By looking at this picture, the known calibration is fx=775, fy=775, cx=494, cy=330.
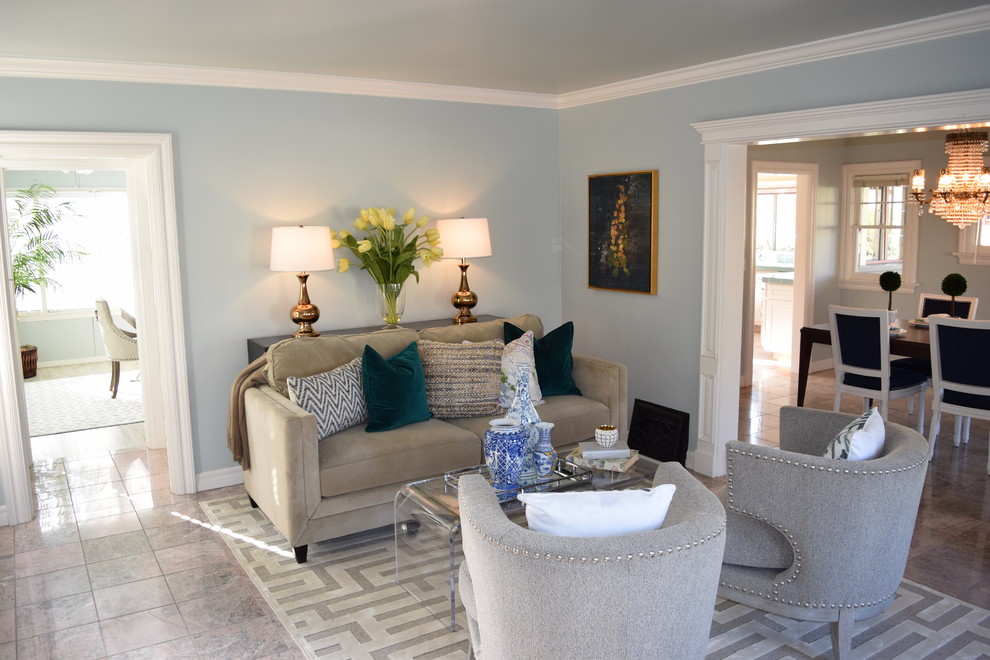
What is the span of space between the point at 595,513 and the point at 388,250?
3.02 m

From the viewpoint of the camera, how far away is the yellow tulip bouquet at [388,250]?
182 inches

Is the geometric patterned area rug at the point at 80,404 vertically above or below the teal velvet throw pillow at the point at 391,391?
below

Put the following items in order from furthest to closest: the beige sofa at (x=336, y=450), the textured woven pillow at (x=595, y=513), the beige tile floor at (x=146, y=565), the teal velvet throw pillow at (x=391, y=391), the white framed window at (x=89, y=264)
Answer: the white framed window at (x=89, y=264) < the teal velvet throw pillow at (x=391, y=391) < the beige sofa at (x=336, y=450) < the beige tile floor at (x=146, y=565) < the textured woven pillow at (x=595, y=513)

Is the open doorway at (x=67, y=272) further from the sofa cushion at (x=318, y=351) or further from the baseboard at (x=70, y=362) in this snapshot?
the sofa cushion at (x=318, y=351)

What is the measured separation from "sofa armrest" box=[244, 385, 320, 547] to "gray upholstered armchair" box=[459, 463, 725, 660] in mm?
1556

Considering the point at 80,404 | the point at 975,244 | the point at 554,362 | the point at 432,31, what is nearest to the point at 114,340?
the point at 80,404

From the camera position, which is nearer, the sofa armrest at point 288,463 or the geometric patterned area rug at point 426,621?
the geometric patterned area rug at point 426,621

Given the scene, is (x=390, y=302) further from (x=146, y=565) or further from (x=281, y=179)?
(x=146, y=565)

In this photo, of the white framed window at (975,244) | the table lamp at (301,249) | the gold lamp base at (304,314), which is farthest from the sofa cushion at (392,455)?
the white framed window at (975,244)

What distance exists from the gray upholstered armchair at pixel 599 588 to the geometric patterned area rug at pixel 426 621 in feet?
3.06

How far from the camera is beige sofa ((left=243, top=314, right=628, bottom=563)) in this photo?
3.42 meters

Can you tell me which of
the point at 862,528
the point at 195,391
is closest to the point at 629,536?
the point at 862,528

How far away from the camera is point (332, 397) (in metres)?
3.75

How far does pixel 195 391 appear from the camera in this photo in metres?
4.48
